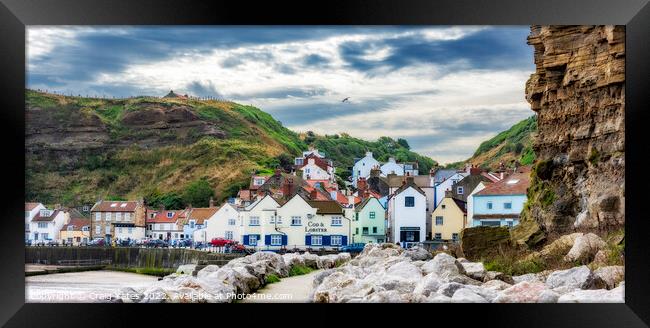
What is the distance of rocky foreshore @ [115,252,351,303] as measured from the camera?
25.7 ft

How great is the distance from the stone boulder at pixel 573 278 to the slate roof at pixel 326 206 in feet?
8.66

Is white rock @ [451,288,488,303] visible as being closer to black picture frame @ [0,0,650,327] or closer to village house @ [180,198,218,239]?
black picture frame @ [0,0,650,327]

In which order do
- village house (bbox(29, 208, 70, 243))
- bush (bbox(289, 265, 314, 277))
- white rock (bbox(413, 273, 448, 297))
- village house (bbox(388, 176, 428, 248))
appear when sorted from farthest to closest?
1. bush (bbox(289, 265, 314, 277))
2. village house (bbox(388, 176, 428, 248))
3. village house (bbox(29, 208, 70, 243))
4. white rock (bbox(413, 273, 448, 297))

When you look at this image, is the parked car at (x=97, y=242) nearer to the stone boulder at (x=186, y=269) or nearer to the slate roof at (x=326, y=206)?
the stone boulder at (x=186, y=269)

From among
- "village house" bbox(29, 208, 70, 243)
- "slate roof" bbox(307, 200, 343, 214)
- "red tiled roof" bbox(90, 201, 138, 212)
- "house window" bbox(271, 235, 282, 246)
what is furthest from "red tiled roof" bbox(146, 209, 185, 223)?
"slate roof" bbox(307, 200, 343, 214)

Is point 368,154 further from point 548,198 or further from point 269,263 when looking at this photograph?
point 548,198

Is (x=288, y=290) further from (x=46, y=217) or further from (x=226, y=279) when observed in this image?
(x=46, y=217)

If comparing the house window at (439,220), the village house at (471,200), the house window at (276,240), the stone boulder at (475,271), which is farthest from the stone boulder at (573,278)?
the house window at (276,240)

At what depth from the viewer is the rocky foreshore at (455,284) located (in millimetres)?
7301

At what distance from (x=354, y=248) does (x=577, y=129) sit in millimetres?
3561

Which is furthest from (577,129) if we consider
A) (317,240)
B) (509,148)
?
(317,240)

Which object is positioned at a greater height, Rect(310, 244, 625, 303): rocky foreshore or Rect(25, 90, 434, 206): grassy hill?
Rect(25, 90, 434, 206): grassy hill
